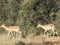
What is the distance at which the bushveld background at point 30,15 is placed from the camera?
16658 millimetres

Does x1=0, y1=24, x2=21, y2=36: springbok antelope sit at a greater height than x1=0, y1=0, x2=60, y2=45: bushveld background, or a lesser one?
lesser

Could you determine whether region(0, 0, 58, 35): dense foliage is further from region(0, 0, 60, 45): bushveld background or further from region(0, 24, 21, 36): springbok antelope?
region(0, 24, 21, 36): springbok antelope

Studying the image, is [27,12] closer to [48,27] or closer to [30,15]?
[30,15]

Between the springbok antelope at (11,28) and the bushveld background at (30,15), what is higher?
the bushveld background at (30,15)

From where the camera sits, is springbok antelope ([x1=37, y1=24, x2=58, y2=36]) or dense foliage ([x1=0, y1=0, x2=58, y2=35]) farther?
springbok antelope ([x1=37, y1=24, x2=58, y2=36])

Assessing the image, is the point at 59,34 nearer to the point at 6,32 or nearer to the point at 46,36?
the point at 46,36

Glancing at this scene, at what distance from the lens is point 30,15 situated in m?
16.8

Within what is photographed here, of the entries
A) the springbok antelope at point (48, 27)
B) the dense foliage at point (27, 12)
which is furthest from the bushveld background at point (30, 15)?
the springbok antelope at point (48, 27)

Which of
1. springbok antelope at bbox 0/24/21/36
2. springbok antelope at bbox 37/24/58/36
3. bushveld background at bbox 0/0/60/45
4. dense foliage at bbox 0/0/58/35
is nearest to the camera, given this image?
bushveld background at bbox 0/0/60/45

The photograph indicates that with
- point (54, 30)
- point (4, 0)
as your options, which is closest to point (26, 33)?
point (54, 30)

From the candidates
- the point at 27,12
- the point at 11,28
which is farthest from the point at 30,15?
the point at 11,28

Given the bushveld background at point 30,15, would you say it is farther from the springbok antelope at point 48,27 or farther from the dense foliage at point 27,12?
the springbok antelope at point 48,27

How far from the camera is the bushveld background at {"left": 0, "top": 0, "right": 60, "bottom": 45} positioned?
16658mm

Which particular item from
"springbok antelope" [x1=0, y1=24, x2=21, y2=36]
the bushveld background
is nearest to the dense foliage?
the bushveld background
